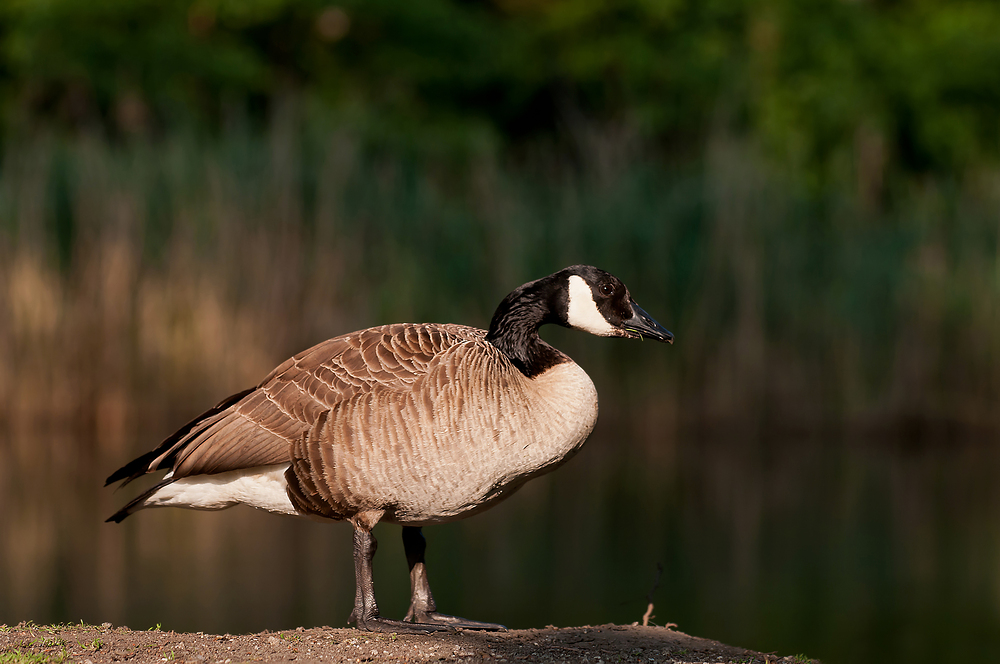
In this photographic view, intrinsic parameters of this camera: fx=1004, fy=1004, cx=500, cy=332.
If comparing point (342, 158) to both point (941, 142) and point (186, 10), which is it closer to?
point (186, 10)

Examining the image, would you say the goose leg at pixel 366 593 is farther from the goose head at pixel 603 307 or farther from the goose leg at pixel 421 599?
the goose head at pixel 603 307

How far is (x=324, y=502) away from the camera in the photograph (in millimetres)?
5297

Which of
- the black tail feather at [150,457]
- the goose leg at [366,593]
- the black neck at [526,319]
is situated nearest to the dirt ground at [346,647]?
the goose leg at [366,593]

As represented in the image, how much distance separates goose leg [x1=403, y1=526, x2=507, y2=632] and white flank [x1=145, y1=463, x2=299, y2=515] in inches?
28.7

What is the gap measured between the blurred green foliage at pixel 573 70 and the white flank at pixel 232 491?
15.8 metres

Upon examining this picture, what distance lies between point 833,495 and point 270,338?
722 cm

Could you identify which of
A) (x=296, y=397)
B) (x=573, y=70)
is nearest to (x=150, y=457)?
(x=296, y=397)

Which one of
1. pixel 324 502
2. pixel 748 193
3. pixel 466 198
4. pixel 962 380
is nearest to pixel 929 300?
pixel 962 380

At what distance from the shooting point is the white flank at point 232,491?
5504 mm

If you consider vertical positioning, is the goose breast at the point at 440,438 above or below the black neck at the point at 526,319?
below

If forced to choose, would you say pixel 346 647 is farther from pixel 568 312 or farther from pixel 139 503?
pixel 568 312

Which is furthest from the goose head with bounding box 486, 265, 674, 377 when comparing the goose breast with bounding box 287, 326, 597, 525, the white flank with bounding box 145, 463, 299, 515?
A: the white flank with bounding box 145, 463, 299, 515

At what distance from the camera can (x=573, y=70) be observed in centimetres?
2377

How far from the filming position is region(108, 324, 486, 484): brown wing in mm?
5320
